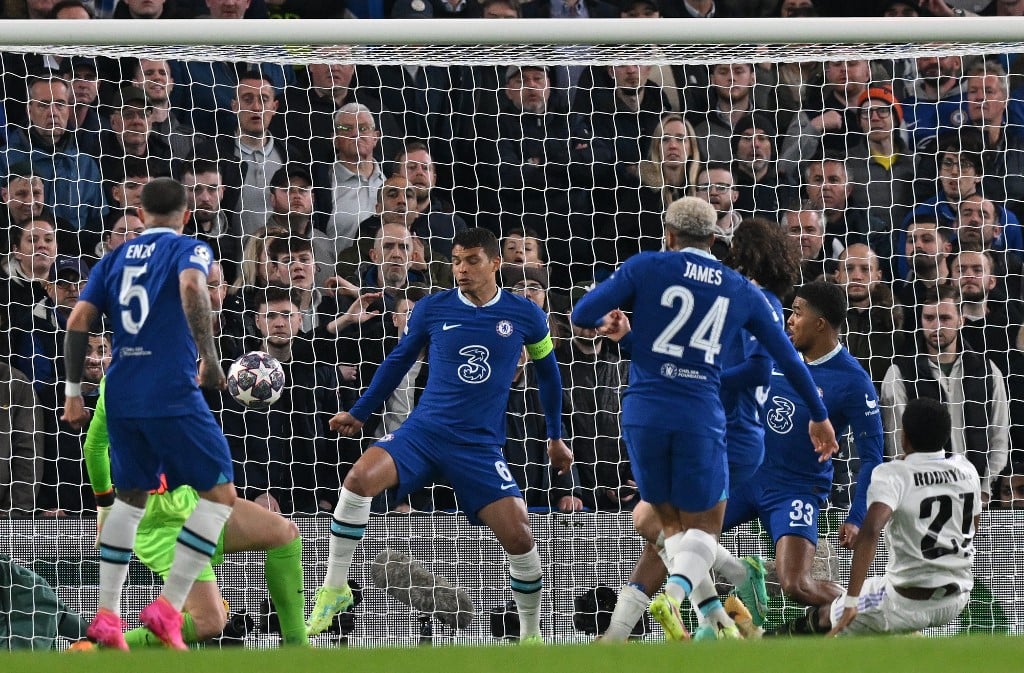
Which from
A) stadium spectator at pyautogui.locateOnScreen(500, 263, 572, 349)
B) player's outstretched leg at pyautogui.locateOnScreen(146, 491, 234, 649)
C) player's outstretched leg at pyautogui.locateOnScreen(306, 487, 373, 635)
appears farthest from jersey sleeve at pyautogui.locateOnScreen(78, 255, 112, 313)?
stadium spectator at pyautogui.locateOnScreen(500, 263, 572, 349)

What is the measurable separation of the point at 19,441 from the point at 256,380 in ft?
5.89

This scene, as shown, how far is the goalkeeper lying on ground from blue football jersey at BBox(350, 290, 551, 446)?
2.92 feet

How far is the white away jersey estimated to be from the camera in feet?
21.4

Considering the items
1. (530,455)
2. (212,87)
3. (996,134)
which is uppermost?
(212,87)

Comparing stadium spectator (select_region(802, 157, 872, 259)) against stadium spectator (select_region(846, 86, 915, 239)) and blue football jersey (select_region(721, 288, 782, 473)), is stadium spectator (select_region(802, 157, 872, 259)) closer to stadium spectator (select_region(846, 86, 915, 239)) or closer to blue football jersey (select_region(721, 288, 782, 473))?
stadium spectator (select_region(846, 86, 915, 239))

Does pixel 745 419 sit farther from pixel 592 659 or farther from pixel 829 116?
pixel 592 659

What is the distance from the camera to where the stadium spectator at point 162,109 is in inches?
360

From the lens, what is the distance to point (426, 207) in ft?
29.8

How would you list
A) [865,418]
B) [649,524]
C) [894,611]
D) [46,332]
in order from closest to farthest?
1. [894,611]
2. [649,524]
3. [865,418]
4. [46,332]

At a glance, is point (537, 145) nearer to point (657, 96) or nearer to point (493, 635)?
point (657, 96)

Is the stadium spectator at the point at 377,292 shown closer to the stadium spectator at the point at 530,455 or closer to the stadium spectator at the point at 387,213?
the stadium spectator at the point at 387,213

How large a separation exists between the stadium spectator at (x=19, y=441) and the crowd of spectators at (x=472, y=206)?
0.05 ft

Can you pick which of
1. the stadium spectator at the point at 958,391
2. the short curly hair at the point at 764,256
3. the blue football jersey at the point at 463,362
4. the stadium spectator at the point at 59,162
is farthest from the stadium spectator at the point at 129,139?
the stadium spectator at the point at 958,391

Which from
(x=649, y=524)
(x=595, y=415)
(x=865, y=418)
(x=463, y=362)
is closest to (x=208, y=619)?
(x=463, y=362)
